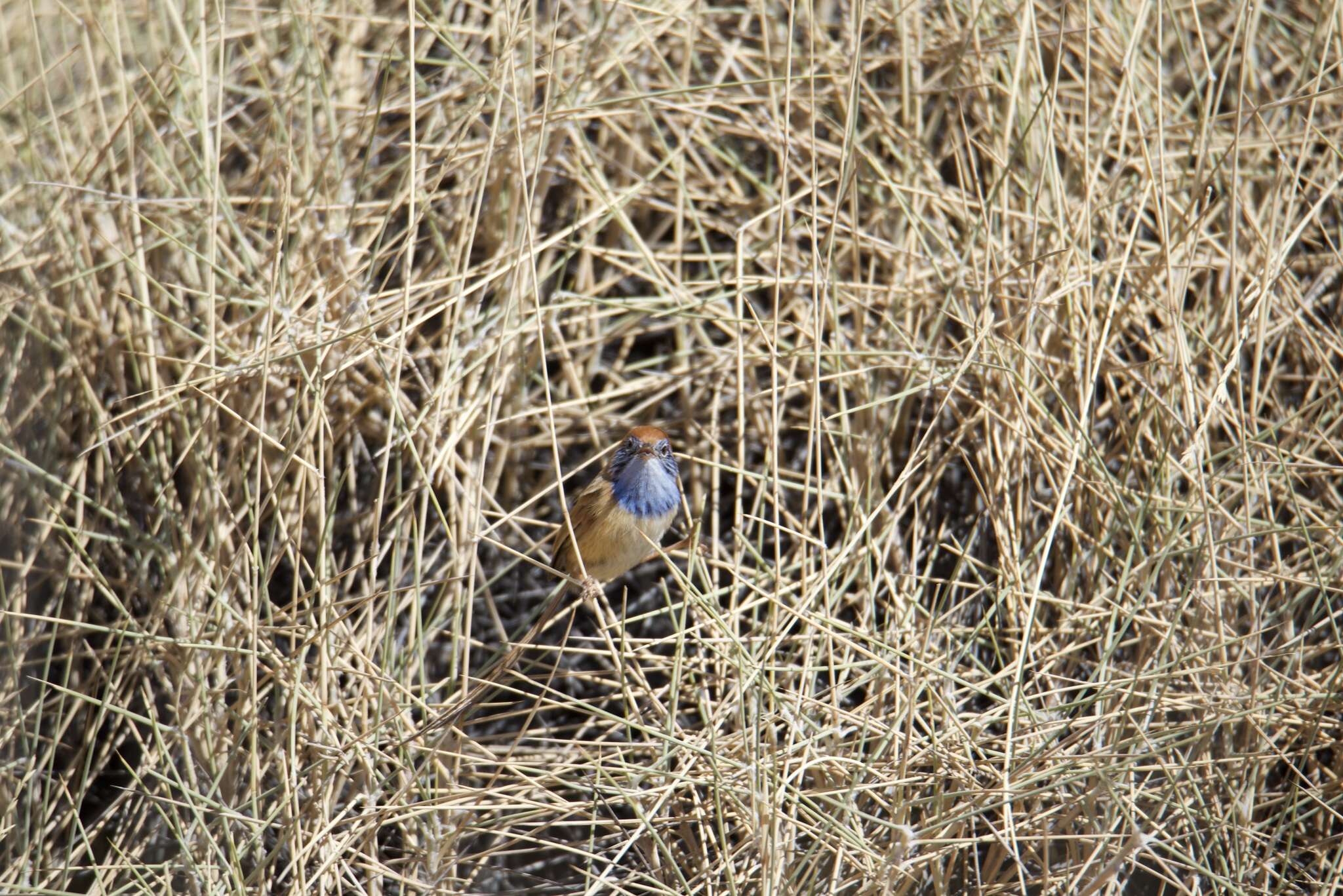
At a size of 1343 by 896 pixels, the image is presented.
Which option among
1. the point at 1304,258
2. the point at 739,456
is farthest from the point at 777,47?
the point at 1304,258

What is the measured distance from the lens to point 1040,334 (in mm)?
3393

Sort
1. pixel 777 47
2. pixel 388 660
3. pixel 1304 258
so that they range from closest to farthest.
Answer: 1. pixel 388 660
2. pixel 1304 258
3. pixel 777 47

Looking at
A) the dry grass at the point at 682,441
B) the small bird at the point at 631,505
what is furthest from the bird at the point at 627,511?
the dry grass at the point at 682,441

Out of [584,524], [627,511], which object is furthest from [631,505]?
[584,524]

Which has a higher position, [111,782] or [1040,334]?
[1040,334]

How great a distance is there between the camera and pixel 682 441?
3.69m

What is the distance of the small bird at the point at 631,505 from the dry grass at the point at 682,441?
0.51 ft

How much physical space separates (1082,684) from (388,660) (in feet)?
5.51

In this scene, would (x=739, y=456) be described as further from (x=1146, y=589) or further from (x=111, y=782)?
(x=111, y=782)

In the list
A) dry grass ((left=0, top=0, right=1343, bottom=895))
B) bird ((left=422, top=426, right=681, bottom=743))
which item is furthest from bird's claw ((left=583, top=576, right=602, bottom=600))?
dry grass ((left=0, top=0, right=1343, bottom=895))

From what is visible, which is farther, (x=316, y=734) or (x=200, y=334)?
(x=200, y=334)

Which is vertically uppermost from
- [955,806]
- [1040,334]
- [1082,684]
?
[1040,334]

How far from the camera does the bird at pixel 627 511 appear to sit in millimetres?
3320

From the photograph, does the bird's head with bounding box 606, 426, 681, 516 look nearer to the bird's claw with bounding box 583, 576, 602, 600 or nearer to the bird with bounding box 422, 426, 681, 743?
the bird with bounding box 422, 426, 681, 743
